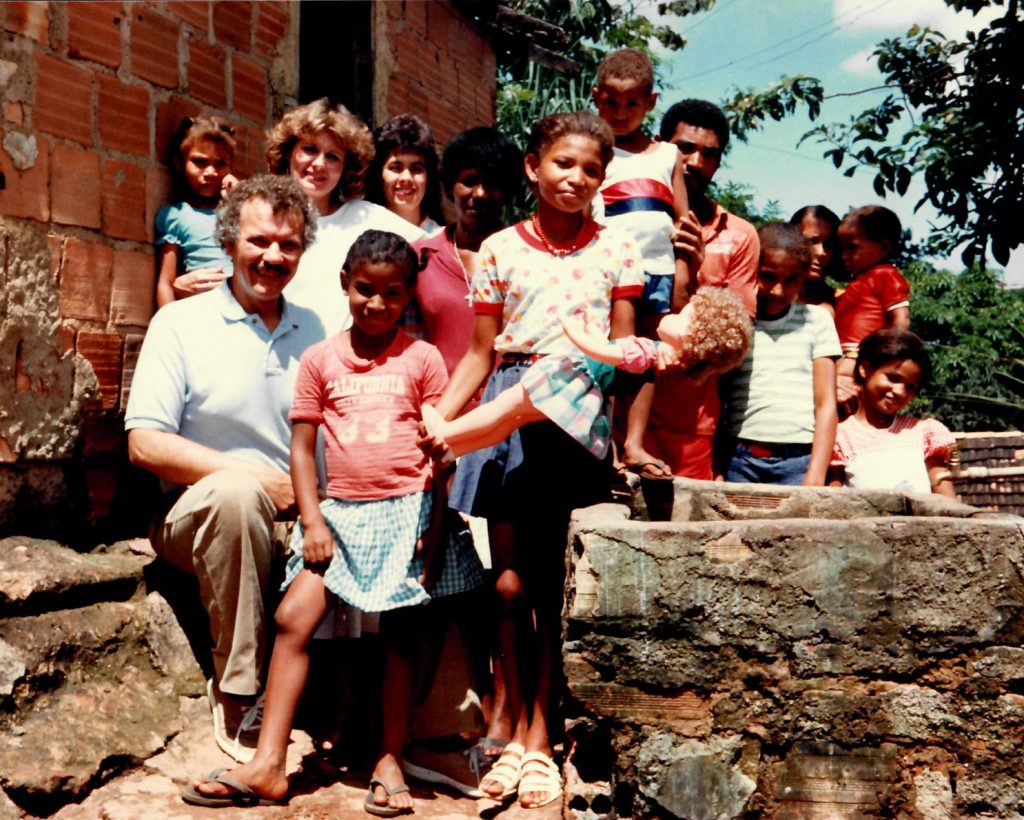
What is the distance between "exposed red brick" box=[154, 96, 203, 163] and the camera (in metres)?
4.15

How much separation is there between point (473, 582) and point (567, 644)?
77 centimetres

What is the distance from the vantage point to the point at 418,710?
341 cm

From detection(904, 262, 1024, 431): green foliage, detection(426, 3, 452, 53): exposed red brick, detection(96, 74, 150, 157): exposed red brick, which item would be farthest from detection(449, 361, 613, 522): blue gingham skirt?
detection(904, 262, 1024, 431): green foliage

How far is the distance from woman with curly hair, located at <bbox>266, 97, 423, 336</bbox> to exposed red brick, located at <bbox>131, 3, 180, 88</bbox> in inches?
19.6

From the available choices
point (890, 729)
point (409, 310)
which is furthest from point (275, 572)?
point (890, 729)

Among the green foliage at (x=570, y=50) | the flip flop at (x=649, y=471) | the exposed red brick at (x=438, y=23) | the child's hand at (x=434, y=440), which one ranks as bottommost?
the flip flop at (x=649, y=471)

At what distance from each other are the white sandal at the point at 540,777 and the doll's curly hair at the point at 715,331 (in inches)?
49.0

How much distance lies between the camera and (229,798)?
9.80 ft

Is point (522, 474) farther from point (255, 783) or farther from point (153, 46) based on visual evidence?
point (153, 46)

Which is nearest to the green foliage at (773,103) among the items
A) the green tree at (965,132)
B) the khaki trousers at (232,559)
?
the green tree at (965,132)

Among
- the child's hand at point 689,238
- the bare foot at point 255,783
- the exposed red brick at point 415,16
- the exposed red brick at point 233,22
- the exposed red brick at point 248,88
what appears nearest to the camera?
the bare foot at point 255,783

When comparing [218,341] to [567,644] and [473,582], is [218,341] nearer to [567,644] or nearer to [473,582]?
[473,582]

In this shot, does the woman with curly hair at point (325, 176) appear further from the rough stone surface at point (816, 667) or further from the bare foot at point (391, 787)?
the rough stone surface at point (816, 667)

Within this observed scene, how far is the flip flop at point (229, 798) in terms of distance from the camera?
9.73 feet
